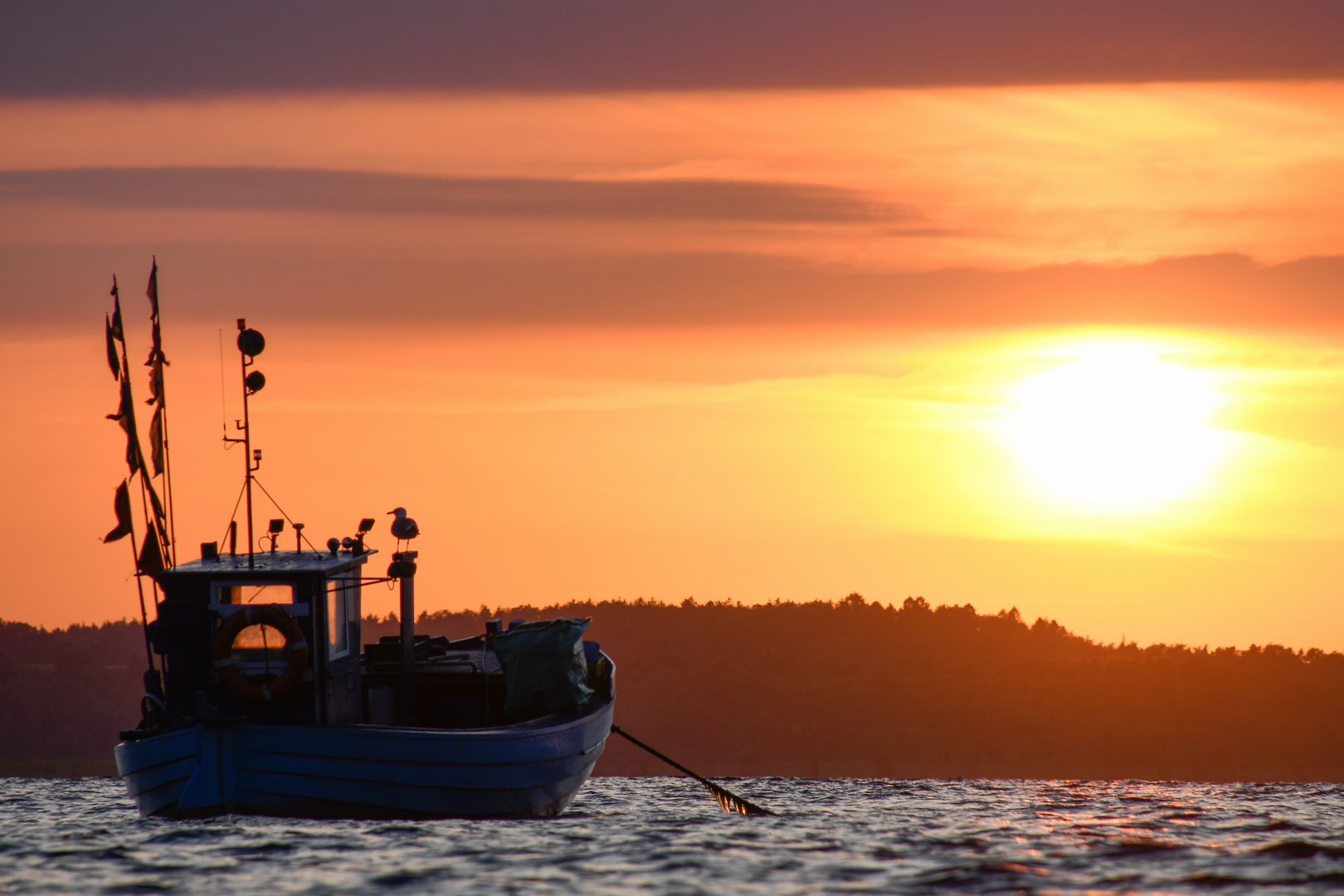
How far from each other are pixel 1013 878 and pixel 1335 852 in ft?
25.1

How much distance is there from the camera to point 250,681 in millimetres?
27359

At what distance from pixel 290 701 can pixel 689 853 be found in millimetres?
8037

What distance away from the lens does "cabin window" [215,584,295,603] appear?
91.6 feet

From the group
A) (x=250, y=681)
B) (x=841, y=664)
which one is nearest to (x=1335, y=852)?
(x=250, y=681)

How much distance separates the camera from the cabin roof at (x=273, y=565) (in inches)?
1097

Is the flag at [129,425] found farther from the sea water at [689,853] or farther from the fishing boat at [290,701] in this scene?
the sea water at [689,853]

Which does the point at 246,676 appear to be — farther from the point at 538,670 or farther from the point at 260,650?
the point at 538,670

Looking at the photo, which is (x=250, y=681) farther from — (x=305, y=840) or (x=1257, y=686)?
(x=1257, y=686)

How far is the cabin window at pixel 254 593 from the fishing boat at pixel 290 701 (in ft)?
0.07

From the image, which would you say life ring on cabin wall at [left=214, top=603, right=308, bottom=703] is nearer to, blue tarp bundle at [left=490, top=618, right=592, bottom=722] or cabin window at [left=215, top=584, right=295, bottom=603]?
cabin window at [left=215, top=584, right=295, bottom=603]

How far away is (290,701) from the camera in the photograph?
91.7ft

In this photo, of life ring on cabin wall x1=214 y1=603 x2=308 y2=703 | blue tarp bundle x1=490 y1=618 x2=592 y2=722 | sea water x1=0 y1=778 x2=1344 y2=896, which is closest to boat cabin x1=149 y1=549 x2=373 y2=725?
life ring on cabin wall x1=214 y1=603 x2=308 y2=703

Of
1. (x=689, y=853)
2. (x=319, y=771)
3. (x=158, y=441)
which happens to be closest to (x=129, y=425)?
(x=158, y=441)

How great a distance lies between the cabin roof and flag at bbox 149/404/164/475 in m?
2.37
